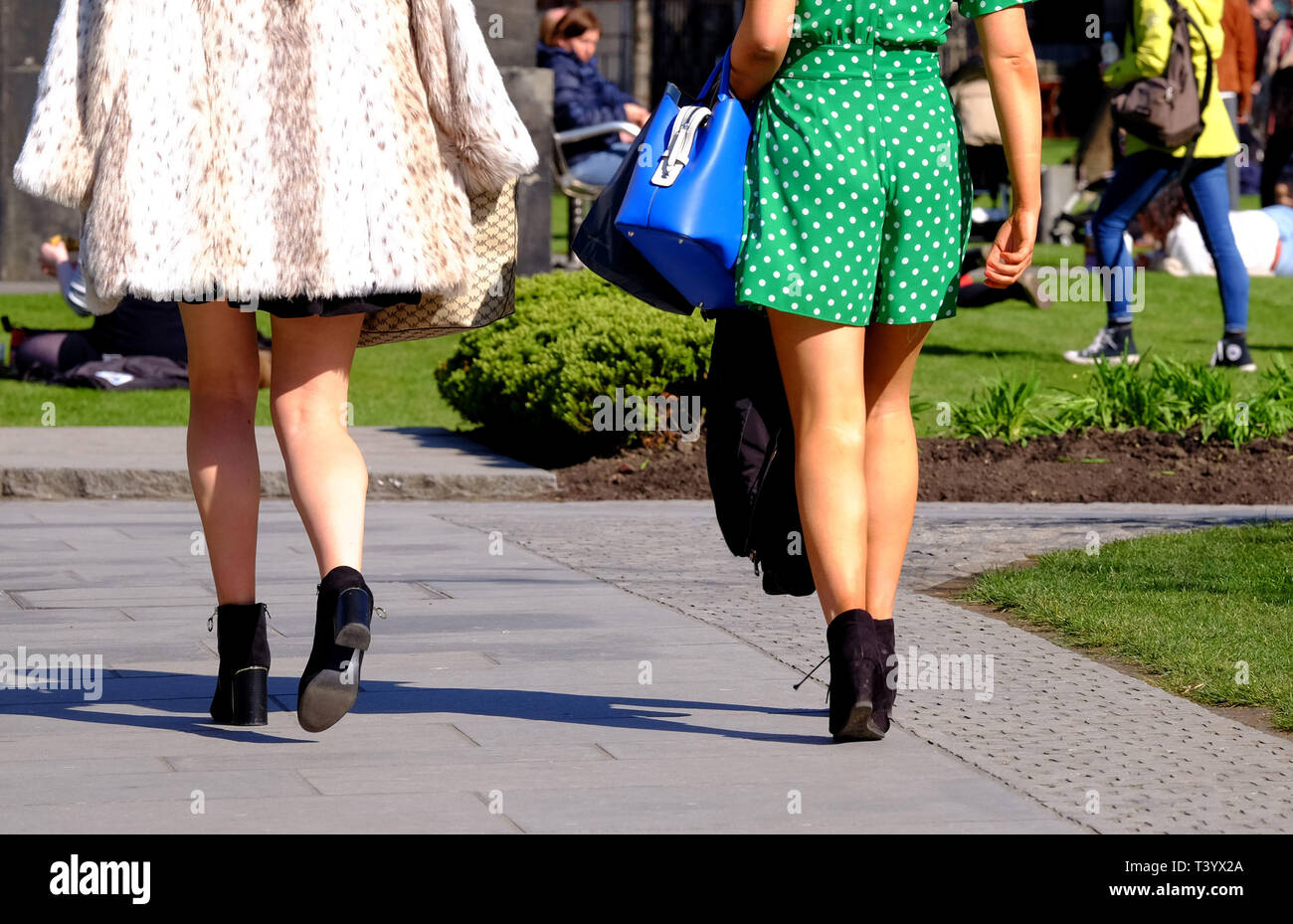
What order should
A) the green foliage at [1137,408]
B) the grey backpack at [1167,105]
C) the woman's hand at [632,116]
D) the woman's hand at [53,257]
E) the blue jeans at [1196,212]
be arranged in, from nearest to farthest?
the green foliage at [1137,408] → the grey backpack at [1167,105] → the blue jeans at [1196,212] → the woman's hand at [53,257] → the woman's hand at [632,116]

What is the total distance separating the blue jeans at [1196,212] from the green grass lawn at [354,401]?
12.6 feet

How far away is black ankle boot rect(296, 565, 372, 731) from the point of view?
12.2 ft

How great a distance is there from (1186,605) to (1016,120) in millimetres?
1914

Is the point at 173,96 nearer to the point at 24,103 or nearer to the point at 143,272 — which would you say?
the point at 143,272

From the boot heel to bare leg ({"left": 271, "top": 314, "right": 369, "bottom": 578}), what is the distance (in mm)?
298

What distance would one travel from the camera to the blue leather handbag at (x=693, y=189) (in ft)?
12.4

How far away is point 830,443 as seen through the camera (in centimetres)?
382

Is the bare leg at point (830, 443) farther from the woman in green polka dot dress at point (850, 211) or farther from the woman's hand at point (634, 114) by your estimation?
the woman's hand at point (634, 114)

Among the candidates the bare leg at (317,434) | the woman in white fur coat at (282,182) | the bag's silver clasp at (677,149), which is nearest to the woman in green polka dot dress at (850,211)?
the bag's silver clasp at (677,149)

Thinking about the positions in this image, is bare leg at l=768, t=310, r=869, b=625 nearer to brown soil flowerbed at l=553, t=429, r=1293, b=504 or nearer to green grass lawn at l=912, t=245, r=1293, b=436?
brown soil flowerbed at l=553, t=429, r=1293, b=504

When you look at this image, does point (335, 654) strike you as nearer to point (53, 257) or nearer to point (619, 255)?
point (619, 255)

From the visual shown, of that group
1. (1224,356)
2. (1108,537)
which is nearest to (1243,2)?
(1224,356)

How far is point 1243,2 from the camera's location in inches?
669

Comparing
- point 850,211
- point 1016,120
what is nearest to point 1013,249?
point 1016,120
